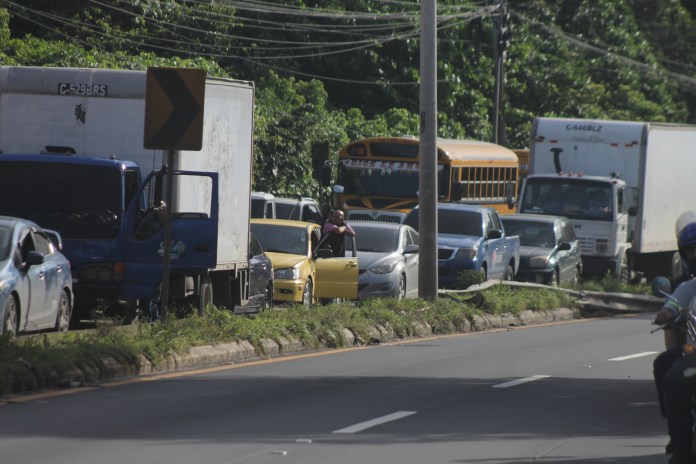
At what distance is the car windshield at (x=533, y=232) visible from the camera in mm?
A: 31016

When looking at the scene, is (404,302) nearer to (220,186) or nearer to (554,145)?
(220,186)

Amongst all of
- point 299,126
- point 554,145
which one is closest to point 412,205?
point 554,145

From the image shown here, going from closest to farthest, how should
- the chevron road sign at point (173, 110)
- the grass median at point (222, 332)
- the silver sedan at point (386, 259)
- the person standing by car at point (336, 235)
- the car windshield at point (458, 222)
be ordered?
the grass median at point (222, 332), the chevron road sign at point (173, 110), the person standing by car at point (336, 235), the silver sedan at point (386, 259), the car windshield at point (458, 222)

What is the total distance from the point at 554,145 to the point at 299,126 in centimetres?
884

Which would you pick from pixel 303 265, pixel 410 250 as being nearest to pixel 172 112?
pixel 303 265

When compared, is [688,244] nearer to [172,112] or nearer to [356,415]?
[356,415]

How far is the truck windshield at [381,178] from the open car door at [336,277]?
32.4 feet

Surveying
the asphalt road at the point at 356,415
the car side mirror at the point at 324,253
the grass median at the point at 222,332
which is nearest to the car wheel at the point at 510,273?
the grass median at the point at 222,332

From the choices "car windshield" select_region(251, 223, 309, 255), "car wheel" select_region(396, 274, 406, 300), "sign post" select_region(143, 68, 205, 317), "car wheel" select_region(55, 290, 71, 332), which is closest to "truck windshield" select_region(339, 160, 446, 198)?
"car wheel" select_region(396, 274, 406, 300)

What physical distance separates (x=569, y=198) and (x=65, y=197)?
1777cm

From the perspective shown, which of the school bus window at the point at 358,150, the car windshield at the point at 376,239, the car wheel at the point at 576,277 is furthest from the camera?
the school bus window at the point at 358,150

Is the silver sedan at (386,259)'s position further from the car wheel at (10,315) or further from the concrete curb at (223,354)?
the car wheel at (10,315)

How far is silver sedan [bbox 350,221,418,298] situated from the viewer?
953 inches

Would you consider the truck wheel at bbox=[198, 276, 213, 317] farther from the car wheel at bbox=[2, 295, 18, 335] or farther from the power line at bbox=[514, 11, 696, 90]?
the power line at bbox=[514, 11, 696, 90]
